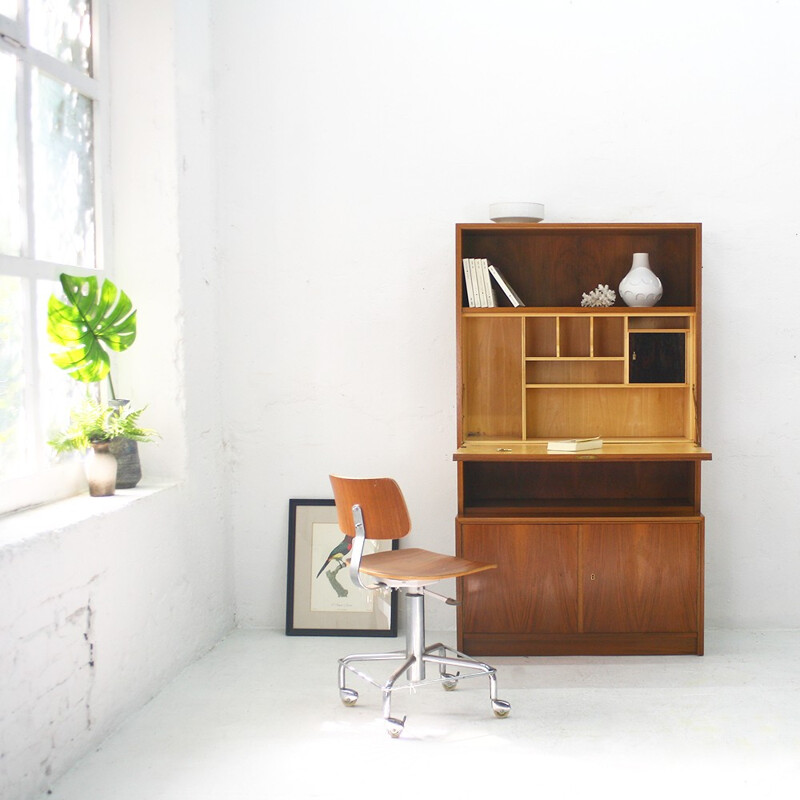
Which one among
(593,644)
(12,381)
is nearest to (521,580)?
(593,644)

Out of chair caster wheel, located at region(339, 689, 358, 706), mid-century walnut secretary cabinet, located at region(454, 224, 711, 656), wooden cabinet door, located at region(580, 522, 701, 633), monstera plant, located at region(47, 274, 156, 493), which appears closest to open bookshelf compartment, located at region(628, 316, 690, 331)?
mid-century walnut secretary cabinet, located at region(454, 224, 711, 656)

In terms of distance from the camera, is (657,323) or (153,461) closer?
Result: (153,461)

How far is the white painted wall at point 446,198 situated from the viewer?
4336 millimetres

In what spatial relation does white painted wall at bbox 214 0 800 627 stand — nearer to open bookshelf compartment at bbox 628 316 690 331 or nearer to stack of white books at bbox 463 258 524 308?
open bookshelf compartment at bbox 628 316 690 331

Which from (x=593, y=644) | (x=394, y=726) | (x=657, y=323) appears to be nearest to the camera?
(x=394, y=726)

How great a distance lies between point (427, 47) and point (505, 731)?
122 inches

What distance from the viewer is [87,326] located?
3.41 metres

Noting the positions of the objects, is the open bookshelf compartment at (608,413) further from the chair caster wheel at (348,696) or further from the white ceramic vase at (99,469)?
the white ceramic vase at (99,469)

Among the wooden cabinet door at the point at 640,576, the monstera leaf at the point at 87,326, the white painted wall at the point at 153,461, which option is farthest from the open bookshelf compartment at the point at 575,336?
the monstera leaf at the point at 87,326

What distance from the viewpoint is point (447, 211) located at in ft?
14.5

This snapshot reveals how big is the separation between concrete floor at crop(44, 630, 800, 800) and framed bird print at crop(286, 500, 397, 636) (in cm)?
32

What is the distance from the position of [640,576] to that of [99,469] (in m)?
2.32

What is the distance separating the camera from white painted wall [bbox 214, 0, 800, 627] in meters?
4.34

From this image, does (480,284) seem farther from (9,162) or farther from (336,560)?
(9,162)
